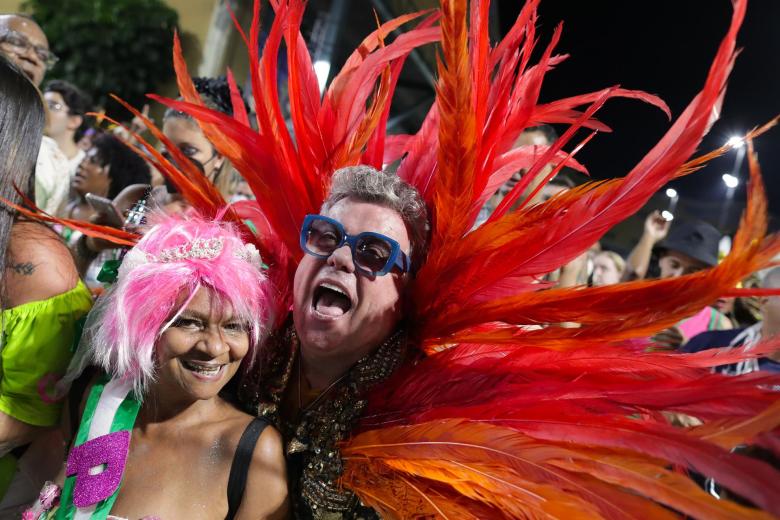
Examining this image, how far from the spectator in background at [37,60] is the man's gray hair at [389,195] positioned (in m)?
2.06

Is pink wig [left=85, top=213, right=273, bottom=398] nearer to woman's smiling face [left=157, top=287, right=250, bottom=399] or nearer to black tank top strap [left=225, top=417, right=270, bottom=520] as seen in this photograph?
woman's smiling face [left=157, top=287, right=250, bottom=399]

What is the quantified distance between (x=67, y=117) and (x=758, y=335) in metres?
4.87

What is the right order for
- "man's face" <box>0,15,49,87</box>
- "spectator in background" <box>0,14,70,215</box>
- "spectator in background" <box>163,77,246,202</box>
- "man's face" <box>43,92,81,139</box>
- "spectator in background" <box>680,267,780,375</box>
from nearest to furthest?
"spectator in background" <box>680,267,780,375</box> < "spectator in background" <box>163,77,246,202</box> < "spectator in background" <box>0,14,70,215</box> < "man's face" <box>0,15,49,87</box> < "man's face" <box>43,92,81,139</box>

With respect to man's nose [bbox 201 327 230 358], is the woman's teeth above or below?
below

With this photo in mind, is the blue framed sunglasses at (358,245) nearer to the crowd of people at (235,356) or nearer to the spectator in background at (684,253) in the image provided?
the crowd of people at (235,356)

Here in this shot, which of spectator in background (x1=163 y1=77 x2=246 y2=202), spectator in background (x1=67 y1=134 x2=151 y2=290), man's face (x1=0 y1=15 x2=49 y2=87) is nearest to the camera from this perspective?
spectator in background (x1=163 y1=77 x2=246 y2=202)

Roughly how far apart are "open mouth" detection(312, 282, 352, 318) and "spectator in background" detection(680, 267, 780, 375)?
1.53 metres

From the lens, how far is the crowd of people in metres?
1.69

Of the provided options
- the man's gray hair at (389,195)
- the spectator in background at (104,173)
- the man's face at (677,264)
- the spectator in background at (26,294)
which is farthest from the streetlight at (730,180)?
the spectator in background at (26,294)

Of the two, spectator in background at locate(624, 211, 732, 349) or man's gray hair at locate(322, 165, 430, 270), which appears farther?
spectator in background at locate(624, 211, 732, 349)

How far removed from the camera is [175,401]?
180 cm

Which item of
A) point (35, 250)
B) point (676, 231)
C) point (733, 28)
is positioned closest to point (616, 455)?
point (733, 28)

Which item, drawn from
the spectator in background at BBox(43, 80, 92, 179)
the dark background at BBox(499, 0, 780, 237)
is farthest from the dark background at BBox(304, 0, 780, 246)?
the spectator in background at BBox(43, 80, 92, 179)

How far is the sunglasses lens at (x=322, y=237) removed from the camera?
1887mm
